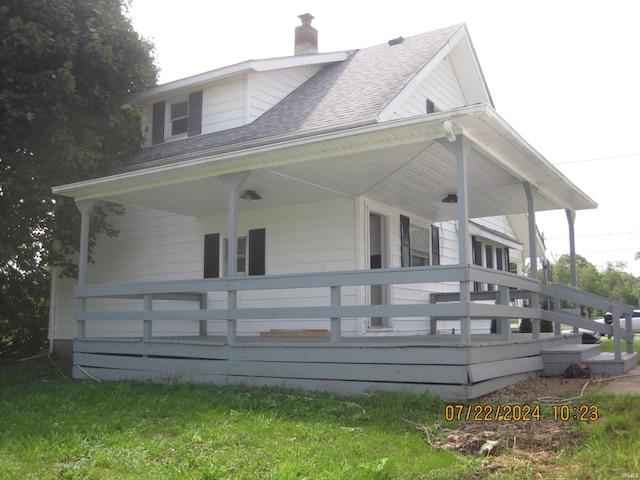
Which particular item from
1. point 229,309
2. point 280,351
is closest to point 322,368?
point 280,351

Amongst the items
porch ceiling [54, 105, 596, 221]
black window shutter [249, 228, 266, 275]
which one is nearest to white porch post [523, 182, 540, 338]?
porch ceiling [54, 105, 596, 221]

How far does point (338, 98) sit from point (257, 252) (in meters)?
3.28

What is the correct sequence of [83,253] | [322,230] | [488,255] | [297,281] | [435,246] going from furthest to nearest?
[488,255]
[435,246]
[322,230]
[83,253]
[297,281]

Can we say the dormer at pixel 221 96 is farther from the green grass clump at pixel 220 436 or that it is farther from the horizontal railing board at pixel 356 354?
the green grass clump at pixel 220 436

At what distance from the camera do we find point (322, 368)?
7324mm

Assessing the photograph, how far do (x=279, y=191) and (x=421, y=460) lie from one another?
6.11 meters

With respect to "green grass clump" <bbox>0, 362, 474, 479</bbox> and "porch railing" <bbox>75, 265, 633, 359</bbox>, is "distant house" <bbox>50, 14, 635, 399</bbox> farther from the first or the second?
"green grass clump" <bbox>0, 362, 474, 479</bbox>

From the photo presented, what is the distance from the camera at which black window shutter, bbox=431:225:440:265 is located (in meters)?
12.9

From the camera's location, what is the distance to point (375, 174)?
29.2ft

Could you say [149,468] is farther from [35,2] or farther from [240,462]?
[35,2]

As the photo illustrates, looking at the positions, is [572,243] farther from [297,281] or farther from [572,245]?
[297,281]

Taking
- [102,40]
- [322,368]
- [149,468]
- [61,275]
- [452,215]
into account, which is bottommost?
[149,468]
